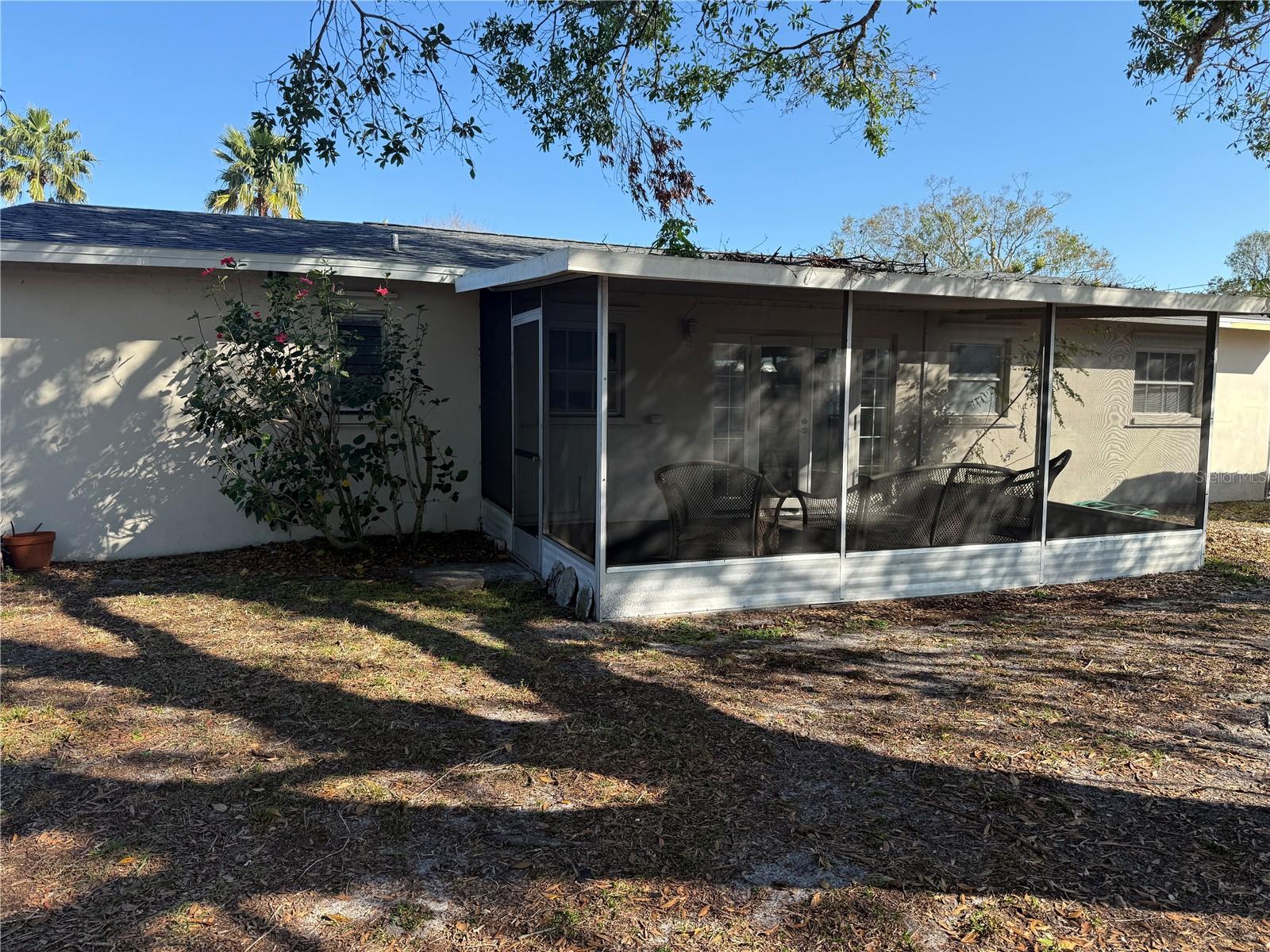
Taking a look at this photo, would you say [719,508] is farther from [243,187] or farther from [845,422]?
[243,187]

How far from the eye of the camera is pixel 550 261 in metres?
5.67

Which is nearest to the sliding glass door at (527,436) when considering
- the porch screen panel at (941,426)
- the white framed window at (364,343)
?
the white framed window at (364,343)

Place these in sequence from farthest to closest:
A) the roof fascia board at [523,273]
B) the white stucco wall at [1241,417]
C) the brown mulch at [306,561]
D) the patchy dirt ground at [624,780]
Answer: the white stucco wall at [1241,417], the brown mulch at [306,561], the roof fascia board at [523,273], the patchy dirt ground at [624,780]

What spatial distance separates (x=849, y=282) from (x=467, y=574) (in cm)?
382

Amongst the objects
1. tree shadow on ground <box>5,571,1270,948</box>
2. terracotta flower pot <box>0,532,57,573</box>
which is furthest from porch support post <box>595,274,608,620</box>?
terracotta flower pot <box>0,532,57,573</box>

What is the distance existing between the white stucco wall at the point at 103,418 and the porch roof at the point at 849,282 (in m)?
2.81

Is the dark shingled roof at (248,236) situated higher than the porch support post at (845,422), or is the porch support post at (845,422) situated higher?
the dark shingled roof at (248,236)

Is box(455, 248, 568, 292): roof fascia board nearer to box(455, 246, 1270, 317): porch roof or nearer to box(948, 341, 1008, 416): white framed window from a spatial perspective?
box(455, 246, 1270, 317): porch roof

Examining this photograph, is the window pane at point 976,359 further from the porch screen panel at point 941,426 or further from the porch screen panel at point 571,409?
the porch screen panel at point 571,409

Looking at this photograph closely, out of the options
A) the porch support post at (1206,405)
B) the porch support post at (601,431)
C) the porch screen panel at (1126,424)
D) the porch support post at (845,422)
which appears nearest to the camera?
the porch support post at (601,431)

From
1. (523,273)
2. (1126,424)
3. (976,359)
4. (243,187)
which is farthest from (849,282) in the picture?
(243,187)

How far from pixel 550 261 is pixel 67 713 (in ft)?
12.0

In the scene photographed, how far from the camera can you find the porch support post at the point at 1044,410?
7.45m

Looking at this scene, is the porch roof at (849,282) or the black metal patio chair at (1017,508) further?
the black metal patio chair at (1017,508)
